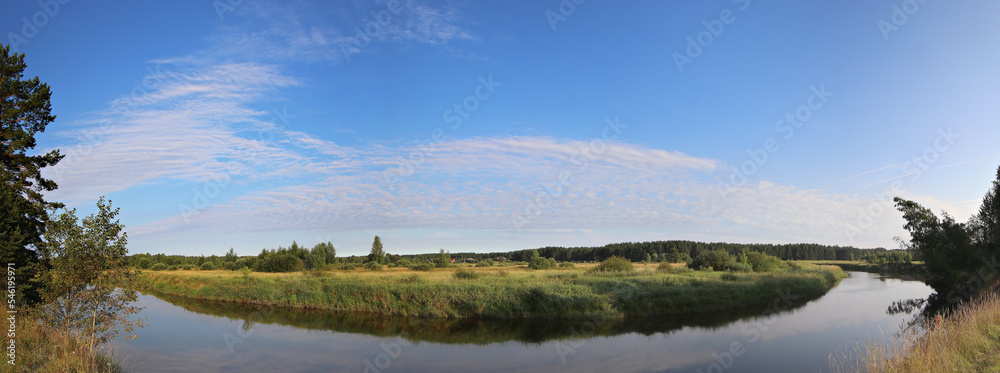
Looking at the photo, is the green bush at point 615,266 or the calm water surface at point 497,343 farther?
the green bush at point 615,266

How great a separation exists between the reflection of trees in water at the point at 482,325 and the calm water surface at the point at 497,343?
1.8 inches

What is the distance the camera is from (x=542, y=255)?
77.9m

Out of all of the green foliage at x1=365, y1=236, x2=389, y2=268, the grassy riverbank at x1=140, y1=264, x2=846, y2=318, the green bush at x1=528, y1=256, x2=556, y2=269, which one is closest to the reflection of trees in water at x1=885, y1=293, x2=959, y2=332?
the grassy riverbank at x1=140, y1=264, x2=846, y2=318

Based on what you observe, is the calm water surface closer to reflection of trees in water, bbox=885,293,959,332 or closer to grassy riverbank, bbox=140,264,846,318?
reflection of trees in water, bbox=885,293,959,332

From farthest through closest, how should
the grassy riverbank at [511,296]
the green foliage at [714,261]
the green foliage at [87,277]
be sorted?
the green foliage at [714,261], the grassy riverbank at [511,296], the green foliage at [87,277]

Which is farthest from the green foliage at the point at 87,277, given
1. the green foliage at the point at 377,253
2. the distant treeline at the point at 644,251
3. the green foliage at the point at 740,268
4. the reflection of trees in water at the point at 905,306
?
the distant treeline at the point at 644,251

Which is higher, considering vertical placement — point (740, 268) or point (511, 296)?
point (740, 268)

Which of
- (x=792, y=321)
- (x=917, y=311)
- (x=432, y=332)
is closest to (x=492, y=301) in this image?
(x=432, y=332)

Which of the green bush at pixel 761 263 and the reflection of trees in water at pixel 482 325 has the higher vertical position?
the green bush at pixel 761 263

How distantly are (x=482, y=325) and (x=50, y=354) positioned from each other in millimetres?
13304

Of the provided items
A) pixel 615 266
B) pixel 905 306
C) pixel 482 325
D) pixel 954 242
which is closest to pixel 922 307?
pixel 905 306

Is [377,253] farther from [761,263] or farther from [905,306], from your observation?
[905,306]

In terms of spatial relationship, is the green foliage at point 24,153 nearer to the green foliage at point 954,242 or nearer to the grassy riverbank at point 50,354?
the grassy riverbank at point 50,354

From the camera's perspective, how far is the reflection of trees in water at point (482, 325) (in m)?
17.9
